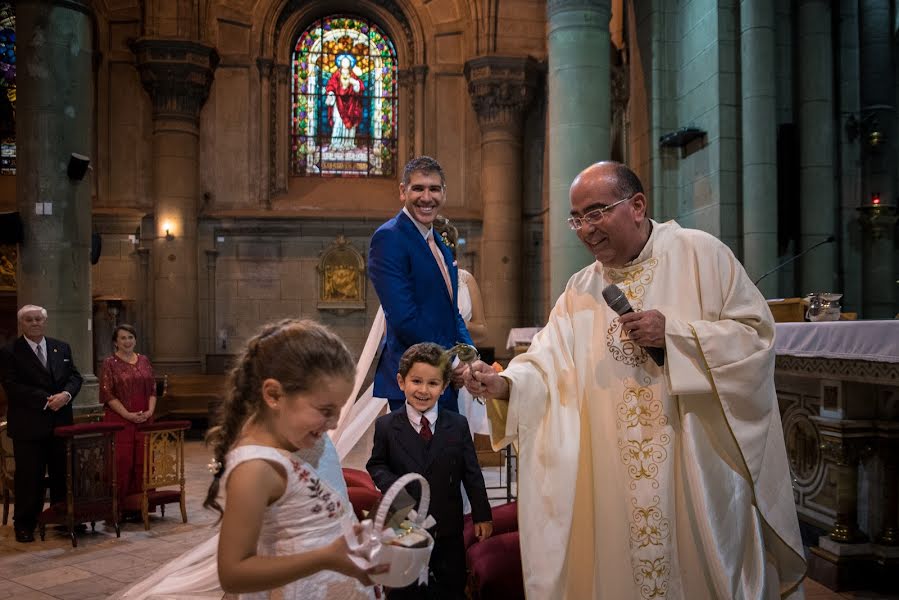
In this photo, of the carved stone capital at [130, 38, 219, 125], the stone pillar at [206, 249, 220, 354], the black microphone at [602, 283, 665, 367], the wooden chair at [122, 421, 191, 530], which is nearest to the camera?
the black microphone at [602, 283, 665, 367]

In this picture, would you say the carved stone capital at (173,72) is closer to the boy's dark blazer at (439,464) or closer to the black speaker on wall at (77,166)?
the black speaker on wall at (77,166)

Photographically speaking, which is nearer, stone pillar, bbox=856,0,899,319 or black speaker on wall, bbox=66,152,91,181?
black speaker on wall, bbox=66,152,91,181

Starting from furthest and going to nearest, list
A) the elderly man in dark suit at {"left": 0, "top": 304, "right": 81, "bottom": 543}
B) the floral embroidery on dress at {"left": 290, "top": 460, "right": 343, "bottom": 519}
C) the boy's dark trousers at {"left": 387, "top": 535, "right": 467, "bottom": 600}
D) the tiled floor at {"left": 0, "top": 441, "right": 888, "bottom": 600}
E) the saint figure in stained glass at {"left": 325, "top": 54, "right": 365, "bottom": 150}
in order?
the saint figure in stained glass at {"left": 325, "top": 54, "right": 365, "bottom": 150}
the elderly man in dark suit at {"left": 0, "top": 304, "right": 81, "bottom": 543}
the tiled floor at {"left": 0, "top": 441, "right": 888, "bottom": 600}
the boy's dark trousers at {"left": 387, "top": 535, "right": 467, "bottom": 600}
the floral embroidery on dress at {"left": 290, "top": 460, "right": 343, "bottom": 519}

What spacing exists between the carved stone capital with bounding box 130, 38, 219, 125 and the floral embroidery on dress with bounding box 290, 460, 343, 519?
1527cm

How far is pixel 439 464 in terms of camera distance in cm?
333

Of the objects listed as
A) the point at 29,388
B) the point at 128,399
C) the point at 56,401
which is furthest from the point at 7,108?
the point at 56,401

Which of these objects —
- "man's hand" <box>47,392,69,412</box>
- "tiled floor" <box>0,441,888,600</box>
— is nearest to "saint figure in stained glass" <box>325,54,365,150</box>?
"tiled floor" <box>0,441,888,600</box>

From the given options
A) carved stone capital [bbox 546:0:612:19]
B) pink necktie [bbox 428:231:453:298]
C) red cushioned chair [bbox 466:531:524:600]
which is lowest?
red cushioned chair [bbox 466:531:524:600]

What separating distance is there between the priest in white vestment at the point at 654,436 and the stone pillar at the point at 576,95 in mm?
5629

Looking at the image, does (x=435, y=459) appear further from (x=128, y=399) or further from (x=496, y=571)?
(x=128, y=399)

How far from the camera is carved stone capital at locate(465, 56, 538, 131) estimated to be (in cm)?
1628

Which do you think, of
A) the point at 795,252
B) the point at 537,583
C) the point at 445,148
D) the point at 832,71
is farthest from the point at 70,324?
the point at 445,148

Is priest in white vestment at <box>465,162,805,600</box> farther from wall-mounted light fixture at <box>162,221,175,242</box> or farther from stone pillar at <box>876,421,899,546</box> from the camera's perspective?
wall-mounted light fixture at <box>162,221,175,242</box>

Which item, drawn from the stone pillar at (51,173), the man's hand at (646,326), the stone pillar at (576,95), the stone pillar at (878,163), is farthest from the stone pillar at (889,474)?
the stone pillar at (51,173)
